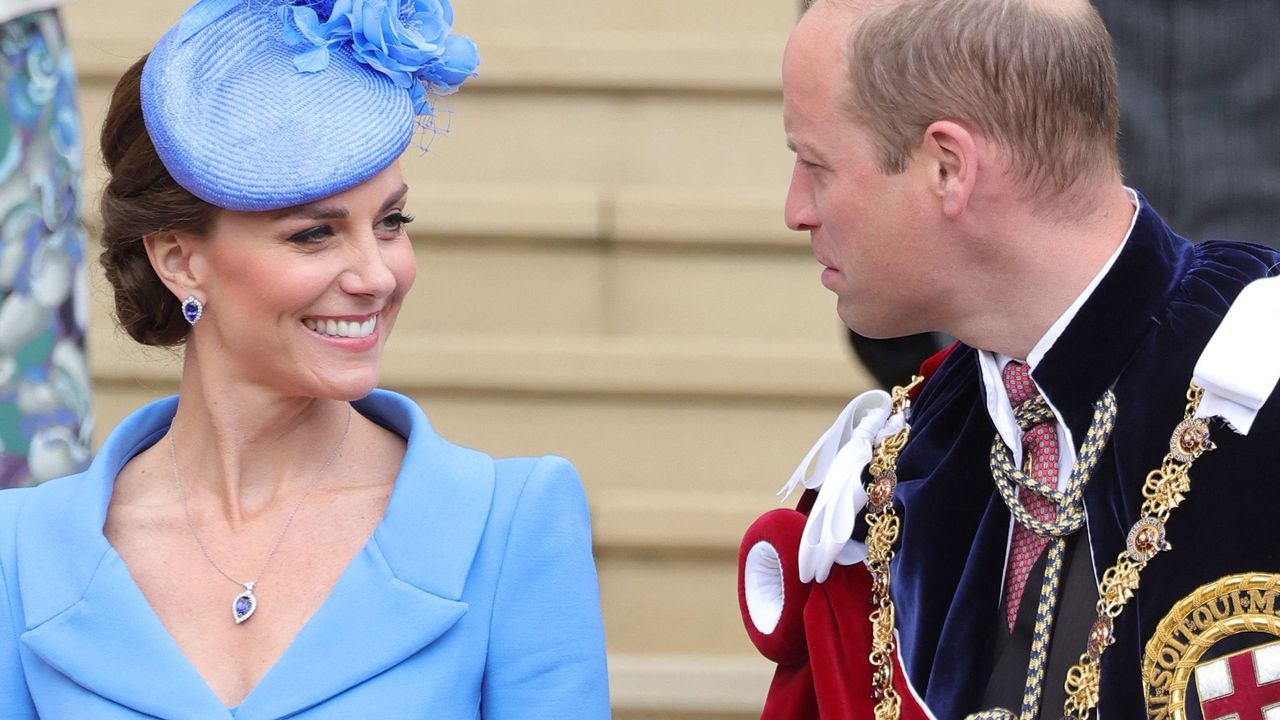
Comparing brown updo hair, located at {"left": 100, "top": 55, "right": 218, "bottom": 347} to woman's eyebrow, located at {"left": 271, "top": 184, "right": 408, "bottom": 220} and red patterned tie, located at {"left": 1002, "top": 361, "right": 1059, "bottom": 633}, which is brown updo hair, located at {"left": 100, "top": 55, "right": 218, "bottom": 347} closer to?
woman's eyebrow, located at {"left": 271, "top": 184, "right": 408, "bottom": 220}

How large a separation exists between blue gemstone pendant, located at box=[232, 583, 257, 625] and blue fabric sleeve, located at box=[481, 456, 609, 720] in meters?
0.31

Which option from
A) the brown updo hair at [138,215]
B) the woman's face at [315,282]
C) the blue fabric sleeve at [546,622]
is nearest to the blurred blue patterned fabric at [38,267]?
the brown updo hair at [138,215]

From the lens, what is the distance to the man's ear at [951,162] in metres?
2.33

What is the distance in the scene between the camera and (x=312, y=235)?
2369 mm

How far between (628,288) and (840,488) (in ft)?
7.37

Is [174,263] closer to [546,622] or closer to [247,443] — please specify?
[247,443]

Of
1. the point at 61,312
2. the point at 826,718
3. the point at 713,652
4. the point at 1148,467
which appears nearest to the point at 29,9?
the point at 61,312

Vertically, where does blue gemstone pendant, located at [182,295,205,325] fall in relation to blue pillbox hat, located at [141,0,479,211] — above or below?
below

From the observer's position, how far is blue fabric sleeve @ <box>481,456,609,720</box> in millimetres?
2367

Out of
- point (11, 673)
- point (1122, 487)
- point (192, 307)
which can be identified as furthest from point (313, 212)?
point (1122, 487)

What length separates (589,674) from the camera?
239 centimetres

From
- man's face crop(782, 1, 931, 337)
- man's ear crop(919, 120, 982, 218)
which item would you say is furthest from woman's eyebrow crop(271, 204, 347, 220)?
man's ear crop(919, 120, 982, 218)

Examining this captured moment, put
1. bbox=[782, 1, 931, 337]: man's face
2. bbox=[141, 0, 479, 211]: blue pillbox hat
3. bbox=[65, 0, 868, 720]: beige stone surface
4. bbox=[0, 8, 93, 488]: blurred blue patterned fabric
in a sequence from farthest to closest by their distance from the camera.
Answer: bbox=[65, 0, 868, 720]: beige stone surface < bbox=[0, 8, 93, 488]: blurred blue patterned fabric < bbox=[782, 1, 931, 337]: man's face < bbox=[141, 0, 479, 211]: blue pillbox hat

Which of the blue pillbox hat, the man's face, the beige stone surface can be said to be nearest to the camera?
the blue pillbox hat
